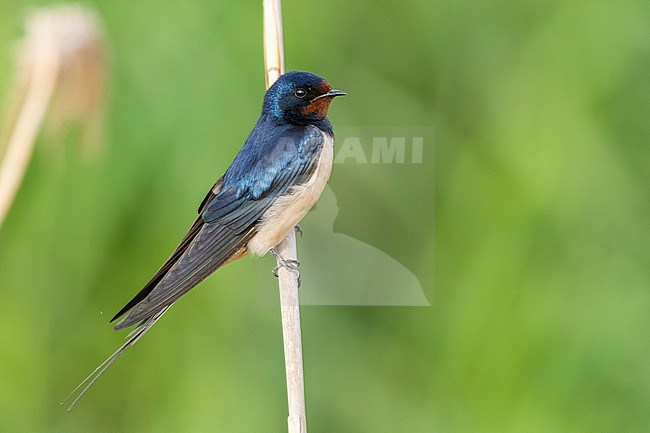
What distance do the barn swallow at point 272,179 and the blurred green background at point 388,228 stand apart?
1.04ft

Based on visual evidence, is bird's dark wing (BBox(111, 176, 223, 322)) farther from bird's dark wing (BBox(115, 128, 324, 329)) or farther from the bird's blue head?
the bird's blue head

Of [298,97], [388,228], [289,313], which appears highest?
[298,97]

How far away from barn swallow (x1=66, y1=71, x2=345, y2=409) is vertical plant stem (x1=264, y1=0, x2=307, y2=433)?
0.07m

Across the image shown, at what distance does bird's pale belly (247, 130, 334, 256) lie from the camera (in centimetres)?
130

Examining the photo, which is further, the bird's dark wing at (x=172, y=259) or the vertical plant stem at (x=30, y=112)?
the bird's dark wing at (x=172, y=259)

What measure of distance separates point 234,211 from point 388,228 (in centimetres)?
54

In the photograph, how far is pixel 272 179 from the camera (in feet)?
4.28

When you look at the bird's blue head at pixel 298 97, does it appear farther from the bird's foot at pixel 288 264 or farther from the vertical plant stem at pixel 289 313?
the bird's foot at pixel 288 264

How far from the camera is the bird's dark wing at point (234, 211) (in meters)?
1.13

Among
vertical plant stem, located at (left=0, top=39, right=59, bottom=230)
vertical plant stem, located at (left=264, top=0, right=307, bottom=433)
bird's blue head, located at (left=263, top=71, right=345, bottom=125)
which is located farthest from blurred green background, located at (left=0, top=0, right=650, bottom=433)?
vertical plant stem, located at (left=0, top=39, right=59, bottom=230)

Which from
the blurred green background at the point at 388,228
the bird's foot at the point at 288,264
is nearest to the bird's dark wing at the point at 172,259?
the bird's foot at the point at 288,264

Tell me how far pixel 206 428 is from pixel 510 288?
66cm

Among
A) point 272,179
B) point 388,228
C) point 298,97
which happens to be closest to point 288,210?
point 272,179

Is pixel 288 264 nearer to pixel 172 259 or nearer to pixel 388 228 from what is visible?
pixel 172 259
